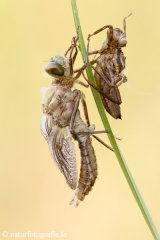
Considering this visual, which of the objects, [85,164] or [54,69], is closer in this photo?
[54,69]

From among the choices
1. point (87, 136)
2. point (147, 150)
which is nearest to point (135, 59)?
point (147, 150)

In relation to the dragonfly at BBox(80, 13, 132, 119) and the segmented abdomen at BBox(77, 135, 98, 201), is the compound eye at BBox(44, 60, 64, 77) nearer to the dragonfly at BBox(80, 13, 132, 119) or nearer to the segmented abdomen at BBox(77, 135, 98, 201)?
the dragonfly at BBox(80, 13, 132, 119)

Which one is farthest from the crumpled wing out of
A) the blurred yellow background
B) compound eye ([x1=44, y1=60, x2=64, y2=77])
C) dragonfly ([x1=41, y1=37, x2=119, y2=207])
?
the blurred yellow background

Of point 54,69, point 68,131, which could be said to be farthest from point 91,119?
point 54,69

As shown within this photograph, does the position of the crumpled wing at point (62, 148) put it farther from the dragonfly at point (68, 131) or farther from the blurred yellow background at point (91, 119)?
the blurred yellow background at point (91, 119)

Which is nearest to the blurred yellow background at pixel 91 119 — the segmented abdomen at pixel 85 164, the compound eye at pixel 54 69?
the segmented abdomen at pixel 85 164

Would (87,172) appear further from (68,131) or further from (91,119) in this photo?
(91,119)

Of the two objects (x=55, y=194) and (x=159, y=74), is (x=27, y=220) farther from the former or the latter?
(x=159, y=74)
